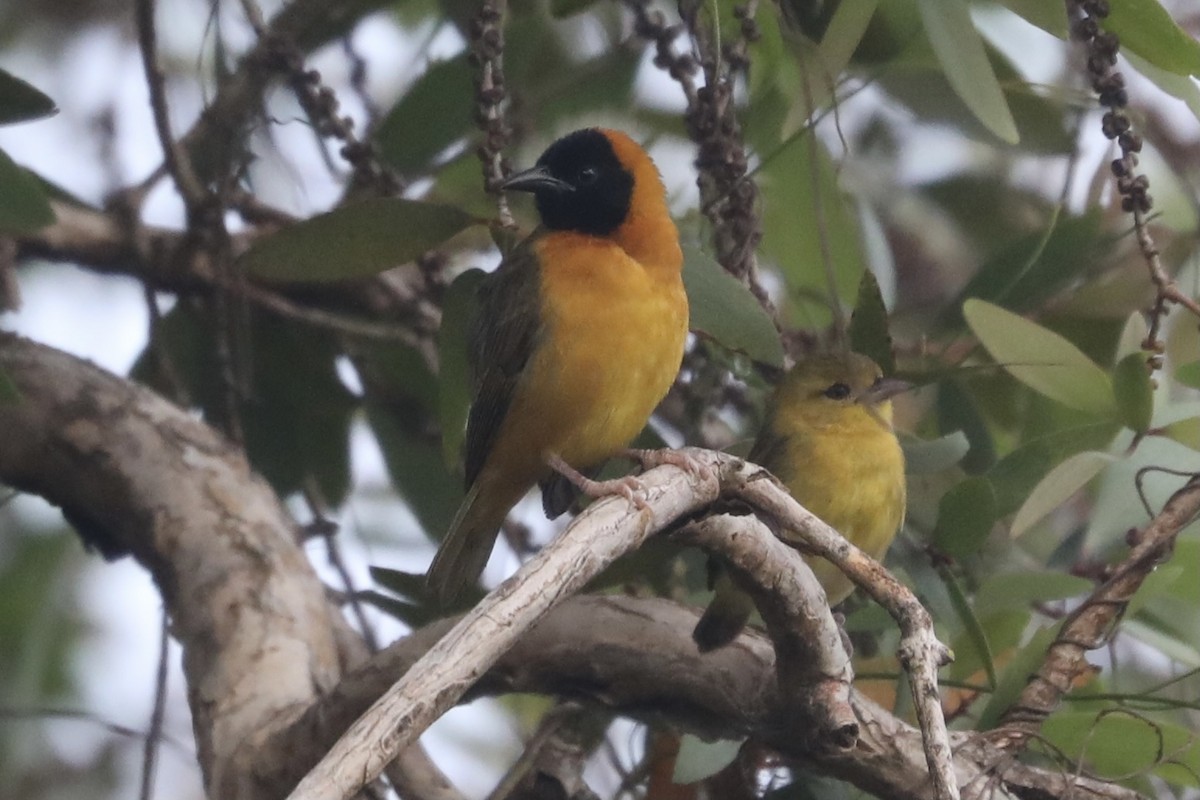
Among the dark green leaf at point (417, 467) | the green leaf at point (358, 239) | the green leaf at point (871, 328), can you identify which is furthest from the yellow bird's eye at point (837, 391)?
the dark green leaf at point (417, 467)

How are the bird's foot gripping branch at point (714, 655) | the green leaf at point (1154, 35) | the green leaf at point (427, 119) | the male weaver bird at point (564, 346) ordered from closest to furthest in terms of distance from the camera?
1. the bird's foot gripping branch at point (714, 655)
2. the green leaf at point (1154, 35)
3. the male weaver bird at point (564, 346)
4. the green leaf at point (427, 119)

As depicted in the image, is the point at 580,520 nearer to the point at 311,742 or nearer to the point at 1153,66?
the point at 311,742

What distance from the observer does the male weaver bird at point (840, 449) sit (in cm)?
369

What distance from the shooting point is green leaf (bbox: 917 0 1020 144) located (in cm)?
320

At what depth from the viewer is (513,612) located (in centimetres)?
204

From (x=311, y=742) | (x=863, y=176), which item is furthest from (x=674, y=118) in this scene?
(x=311, y=742)

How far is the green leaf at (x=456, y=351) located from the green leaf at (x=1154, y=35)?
1492 mm

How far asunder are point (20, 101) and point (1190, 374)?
8.27 ft

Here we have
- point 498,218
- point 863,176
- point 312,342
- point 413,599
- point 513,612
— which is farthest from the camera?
point 863,176

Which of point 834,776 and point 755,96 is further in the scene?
point 755,96

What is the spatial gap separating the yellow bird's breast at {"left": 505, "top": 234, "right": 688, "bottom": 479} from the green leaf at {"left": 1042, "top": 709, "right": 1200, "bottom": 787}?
1055 mm

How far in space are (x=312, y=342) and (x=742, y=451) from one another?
1407 millimetres

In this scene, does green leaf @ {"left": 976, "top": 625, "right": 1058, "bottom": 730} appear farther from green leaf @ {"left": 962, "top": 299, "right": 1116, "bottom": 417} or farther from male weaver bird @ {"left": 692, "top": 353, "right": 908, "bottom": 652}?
green leaf @ {"left": 962, "top": 299, "right": 1116, "bottom": 417}

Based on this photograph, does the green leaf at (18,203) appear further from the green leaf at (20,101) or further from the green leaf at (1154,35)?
the green leaf at (1154,35)
